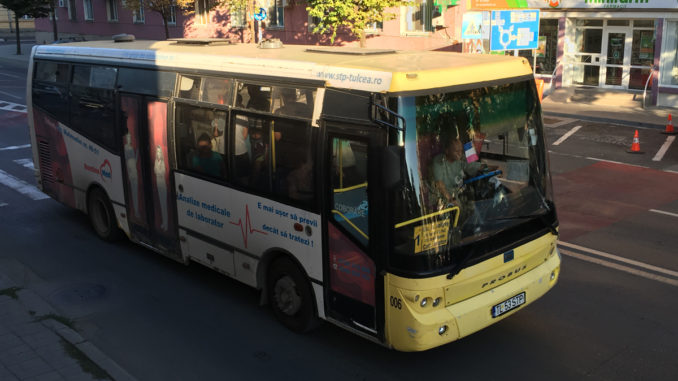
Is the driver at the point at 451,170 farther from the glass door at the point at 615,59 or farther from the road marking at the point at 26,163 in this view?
the glass door at the point at 615,59

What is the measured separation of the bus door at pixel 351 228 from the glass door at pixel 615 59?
71.2 feet

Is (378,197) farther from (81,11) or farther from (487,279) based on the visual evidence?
(81,11)

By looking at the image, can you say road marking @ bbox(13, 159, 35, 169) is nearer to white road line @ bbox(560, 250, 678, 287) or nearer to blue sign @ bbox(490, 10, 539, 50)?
white road line @ bbox(560, 250, 678, 287)

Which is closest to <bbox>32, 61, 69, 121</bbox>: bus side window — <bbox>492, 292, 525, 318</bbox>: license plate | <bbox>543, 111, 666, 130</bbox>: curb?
<bbox>492, 292, 525, 318</bbox>: license plate

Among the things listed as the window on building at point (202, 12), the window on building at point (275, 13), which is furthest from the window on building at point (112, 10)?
the window on building at point (275, 13)

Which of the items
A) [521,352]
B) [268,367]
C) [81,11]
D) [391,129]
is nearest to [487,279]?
[521,352]

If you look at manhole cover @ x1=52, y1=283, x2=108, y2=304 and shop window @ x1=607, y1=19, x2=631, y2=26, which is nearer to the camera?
manhole cover @ x1=52, y1=283, x2=108, y2=304

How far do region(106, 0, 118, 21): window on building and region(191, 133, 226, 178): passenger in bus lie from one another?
1544 inches

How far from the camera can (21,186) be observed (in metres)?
14.1

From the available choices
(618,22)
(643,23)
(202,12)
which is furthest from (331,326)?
(202,12)

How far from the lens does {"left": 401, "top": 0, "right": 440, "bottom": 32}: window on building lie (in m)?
26.7

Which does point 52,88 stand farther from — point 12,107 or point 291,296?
point 12,107

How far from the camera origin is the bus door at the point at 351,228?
20.6ft

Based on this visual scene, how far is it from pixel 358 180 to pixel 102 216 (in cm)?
592
